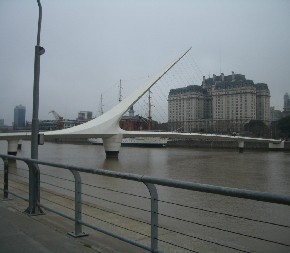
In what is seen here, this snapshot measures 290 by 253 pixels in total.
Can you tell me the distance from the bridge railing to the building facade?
7178 cm

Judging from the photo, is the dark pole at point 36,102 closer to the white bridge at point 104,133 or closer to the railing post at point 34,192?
the railing post at point 34,192

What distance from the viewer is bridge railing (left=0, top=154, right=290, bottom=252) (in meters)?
2.69

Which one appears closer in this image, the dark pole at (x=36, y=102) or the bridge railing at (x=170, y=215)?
the bridge railing at (x=170, y=215)

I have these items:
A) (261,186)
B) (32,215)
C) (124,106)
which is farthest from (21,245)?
(124,106)

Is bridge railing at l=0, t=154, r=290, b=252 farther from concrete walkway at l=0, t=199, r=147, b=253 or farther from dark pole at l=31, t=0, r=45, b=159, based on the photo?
dark pole at l=31, t=0, r=45, b=159

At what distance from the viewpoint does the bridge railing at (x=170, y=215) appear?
8.82 feet

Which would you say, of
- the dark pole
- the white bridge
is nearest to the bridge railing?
the dark pole

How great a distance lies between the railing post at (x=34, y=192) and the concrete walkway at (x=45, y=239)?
251mm

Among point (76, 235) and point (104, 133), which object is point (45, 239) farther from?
point (104, 133)

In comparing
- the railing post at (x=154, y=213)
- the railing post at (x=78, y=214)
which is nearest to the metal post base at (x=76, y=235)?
the railing post at (x=78, y=214)

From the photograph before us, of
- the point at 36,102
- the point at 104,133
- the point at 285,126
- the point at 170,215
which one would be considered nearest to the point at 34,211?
the point at 36,102

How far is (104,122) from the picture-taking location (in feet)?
112

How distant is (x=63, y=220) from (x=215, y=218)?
12.0 feet

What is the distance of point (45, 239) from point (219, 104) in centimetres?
8677
